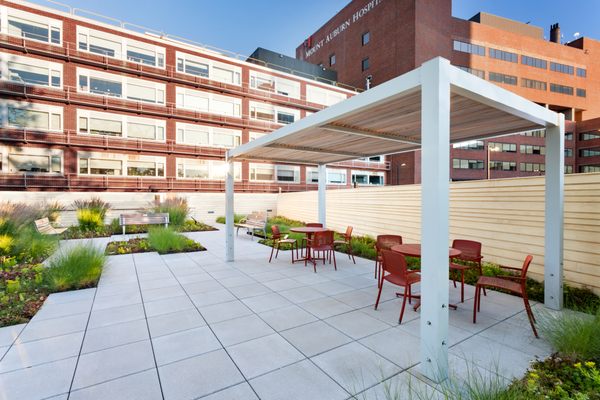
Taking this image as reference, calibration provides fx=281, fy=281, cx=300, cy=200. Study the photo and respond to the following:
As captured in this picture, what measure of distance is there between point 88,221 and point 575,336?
1546cm

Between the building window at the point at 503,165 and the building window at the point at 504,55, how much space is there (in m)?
13.6

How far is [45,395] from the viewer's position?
2529 millimetres

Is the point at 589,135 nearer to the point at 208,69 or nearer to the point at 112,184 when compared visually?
the point at 208,69

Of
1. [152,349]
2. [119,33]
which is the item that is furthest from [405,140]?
[119,33]

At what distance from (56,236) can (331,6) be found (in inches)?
1784

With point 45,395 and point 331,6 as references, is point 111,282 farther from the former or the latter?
point 331,6

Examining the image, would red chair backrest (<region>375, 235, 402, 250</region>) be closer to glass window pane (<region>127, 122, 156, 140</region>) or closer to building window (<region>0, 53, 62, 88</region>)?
glass window pane (<region>127, 122, 156, 140</region>)

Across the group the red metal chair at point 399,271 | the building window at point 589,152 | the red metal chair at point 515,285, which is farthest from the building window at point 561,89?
the red metal chair at point 399,271

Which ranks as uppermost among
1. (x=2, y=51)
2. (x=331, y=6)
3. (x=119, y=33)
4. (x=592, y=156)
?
(x=331, y=6)

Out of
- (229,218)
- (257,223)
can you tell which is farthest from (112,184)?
(229,218)

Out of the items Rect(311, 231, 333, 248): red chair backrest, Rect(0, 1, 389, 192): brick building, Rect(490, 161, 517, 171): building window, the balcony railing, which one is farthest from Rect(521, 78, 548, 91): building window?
Rect(311, 231, 333, 248): red chair backrest

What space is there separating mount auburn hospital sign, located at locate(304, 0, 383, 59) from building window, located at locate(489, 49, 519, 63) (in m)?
16.6

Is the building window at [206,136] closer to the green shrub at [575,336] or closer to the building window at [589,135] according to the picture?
the green shrub at [575,336]

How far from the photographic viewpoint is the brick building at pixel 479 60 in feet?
99.9
